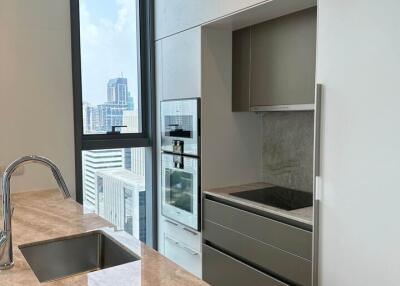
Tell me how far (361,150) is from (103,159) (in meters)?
2.30

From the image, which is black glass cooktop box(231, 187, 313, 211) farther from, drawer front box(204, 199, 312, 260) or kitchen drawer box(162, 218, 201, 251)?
kitchen drawer box(162, 218, 201, 251)

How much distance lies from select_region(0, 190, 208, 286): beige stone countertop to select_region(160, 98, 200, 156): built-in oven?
3.24 ft

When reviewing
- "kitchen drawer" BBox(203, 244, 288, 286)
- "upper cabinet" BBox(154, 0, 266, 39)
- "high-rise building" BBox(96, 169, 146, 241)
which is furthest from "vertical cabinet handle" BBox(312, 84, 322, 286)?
"high-rise building" BBox(96, 169, 146, 241)

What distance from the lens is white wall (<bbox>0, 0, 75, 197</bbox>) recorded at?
108 inches

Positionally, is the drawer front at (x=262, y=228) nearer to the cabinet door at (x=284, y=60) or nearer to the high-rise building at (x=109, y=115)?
the cabinet door at (x=284, y=60)

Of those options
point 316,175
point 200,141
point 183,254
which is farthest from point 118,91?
point 316,175

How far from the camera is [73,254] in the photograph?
181cm

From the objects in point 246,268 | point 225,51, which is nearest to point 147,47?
point 225,51

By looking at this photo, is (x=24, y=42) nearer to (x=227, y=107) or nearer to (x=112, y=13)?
(x=112, y=13)

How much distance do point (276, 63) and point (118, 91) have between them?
1505 millimetres

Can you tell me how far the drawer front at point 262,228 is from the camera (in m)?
2.12

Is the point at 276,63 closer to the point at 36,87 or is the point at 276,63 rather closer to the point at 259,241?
the point at 259,241

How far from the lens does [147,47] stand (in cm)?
345

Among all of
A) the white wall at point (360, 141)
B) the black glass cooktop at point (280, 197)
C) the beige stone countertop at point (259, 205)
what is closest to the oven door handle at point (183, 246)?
the beige stone countertop at point (259, 205)
